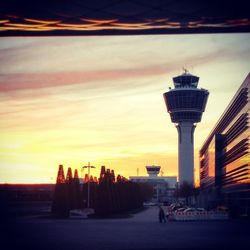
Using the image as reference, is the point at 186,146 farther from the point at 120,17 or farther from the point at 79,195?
the point at 120,17

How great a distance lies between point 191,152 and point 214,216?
4069 inches

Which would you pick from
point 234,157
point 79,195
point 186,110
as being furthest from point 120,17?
point 186,110

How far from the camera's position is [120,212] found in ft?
223

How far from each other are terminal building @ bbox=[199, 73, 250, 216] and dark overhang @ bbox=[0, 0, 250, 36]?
1934 inches

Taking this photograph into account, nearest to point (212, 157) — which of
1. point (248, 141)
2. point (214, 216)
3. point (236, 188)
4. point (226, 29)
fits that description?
point (236, 188)

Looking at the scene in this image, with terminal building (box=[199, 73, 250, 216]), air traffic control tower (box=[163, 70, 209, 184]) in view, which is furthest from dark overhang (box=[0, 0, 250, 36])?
air traffic control tower (box=[163, 70, 209, 184])

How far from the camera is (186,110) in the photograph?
156 metres

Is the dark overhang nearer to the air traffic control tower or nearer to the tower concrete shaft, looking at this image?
the air traffic control tower

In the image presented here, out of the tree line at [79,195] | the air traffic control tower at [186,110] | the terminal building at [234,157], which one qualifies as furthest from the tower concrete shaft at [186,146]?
the tree line at [79,195]

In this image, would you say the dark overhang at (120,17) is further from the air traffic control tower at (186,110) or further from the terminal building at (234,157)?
the air traffic control tower at (186,110)

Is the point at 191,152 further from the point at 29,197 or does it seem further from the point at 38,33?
the point at 38,33

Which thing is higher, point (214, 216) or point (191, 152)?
point (191, 152)

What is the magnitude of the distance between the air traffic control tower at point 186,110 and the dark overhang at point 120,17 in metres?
139

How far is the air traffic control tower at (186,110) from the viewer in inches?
6166
